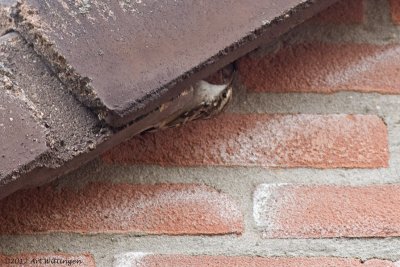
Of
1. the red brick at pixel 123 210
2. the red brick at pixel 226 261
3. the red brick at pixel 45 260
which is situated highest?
the red brick at pixel 123 210

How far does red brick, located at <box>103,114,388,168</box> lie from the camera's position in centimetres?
95

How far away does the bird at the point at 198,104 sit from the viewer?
87 cm

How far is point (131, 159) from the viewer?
951mm

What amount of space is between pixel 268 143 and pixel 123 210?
0.19m

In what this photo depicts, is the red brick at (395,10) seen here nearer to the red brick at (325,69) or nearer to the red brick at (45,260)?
the red brick at (325,69)

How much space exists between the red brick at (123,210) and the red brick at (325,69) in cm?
16

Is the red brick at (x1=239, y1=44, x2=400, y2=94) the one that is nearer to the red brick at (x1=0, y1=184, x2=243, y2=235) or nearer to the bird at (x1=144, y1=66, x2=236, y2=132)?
the bird at (x1=144, y1=66, x2=236, y2=132)

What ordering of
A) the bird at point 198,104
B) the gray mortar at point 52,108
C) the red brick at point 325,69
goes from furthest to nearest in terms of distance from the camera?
the red brick at point 325,69
the bird at point 198,104
the gray mortar at point 52,108

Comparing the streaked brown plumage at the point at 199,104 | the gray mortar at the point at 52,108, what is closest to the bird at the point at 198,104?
the streaked brown plumage at the point at 199,104

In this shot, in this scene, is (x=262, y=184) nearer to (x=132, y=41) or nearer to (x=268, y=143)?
(x=268, y=143)

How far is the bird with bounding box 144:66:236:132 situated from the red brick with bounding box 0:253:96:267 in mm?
165

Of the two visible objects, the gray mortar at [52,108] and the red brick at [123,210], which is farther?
the red brick at [123,210]

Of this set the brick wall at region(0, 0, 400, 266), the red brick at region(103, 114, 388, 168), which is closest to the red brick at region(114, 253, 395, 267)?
the brick wall at region(0, 0, 400, 266)

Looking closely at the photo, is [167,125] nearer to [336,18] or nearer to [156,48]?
[156,48]
